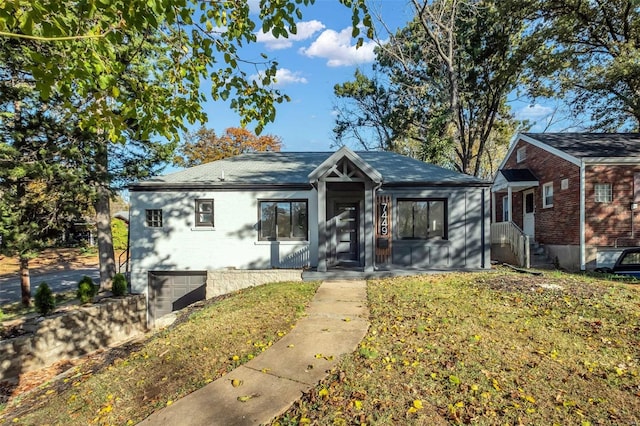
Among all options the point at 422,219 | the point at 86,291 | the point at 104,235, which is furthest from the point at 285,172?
the point at 104,235

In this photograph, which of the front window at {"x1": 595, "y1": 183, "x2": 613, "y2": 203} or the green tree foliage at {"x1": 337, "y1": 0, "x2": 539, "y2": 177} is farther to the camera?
the green tree foliage at {"x1": 337, "y1": 0, "x2": 539, "y2": 177}

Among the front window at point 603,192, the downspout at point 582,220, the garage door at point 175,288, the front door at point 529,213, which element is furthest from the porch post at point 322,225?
the front door at point 529,213

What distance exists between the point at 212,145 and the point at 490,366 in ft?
111

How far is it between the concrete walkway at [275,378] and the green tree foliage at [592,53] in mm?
18922

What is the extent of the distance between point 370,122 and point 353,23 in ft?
81.4

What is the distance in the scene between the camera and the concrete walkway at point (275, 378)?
348 cm

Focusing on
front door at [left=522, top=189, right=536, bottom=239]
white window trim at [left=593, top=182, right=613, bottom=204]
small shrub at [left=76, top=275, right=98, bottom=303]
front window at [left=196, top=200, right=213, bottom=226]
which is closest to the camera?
small shrub at [left=76, top=275, right=98, bottom=303]

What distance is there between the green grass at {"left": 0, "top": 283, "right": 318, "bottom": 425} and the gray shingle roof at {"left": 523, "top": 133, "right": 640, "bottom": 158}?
537 inches

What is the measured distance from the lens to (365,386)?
384 centimetres

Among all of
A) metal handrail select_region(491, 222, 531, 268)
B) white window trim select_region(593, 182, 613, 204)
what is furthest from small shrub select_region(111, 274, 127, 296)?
white window trim select_region(593, 182, 613, 204)

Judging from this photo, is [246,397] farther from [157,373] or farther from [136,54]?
[136,54]

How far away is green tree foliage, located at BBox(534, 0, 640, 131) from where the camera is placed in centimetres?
1780

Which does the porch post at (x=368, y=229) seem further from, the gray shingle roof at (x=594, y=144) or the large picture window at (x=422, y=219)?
the gray shingle roof at (x=594, y=144)

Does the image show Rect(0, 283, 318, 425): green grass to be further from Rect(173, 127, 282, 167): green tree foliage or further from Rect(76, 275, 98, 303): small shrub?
Rect(173, 127, 282, 167): green tree foliage
